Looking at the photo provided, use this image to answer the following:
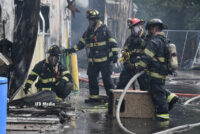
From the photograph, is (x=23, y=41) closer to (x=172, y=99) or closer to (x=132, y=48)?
(x=132, y=48)

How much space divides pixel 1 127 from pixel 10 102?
2569mm

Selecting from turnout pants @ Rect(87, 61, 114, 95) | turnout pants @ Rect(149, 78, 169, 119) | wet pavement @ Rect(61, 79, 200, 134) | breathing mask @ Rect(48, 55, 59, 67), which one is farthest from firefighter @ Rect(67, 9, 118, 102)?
turnout pants @ Rect(149, 78, 169, 119)

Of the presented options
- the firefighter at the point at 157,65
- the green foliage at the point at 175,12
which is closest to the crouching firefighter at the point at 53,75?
the firefighter at the point at 157,65

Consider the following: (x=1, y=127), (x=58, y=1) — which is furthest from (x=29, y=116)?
(x=58, y=1)

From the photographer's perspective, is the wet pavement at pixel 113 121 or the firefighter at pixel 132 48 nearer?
the wet pavement at pixel 113 121

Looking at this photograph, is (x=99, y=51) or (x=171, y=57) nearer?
(x=171, y=57)

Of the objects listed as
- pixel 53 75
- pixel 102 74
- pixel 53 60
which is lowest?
pixel 102 74

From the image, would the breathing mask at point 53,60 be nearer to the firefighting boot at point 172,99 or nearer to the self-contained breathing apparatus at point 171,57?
the self-contained breathing apparatus at point 171,57

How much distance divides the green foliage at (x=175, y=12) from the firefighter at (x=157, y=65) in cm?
1668

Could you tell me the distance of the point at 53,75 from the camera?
6945 millimetres

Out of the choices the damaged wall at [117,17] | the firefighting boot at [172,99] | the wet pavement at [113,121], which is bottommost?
the wet pavement at [113,121]

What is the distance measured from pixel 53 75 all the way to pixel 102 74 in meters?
1.36

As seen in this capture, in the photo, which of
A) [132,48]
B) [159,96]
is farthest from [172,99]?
[132,48]

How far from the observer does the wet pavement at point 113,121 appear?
5.44 metres
